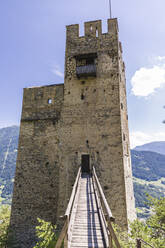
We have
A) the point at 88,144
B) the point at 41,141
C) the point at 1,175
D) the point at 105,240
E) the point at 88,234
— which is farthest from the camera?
the point at 1,175

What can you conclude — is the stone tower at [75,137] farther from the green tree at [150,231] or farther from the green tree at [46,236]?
the green tree at [46,236]

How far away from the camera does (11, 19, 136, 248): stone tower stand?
12.6 meters

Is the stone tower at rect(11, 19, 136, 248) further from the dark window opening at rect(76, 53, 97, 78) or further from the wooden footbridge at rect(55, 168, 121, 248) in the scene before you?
the wooden footbridge at rect(55, 168, 121, 248)

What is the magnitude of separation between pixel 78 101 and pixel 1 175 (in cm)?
21564

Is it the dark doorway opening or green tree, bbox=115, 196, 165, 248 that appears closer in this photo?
green tree, bbox=115, 196, 165, 248

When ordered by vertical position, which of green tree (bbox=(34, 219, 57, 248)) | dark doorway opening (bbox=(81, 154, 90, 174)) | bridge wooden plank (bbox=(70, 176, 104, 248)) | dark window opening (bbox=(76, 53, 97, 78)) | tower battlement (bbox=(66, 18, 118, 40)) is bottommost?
green tree (bbox=(34, 219, 57, 248))

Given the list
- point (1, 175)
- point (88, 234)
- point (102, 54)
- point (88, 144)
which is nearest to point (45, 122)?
point (88, 144)

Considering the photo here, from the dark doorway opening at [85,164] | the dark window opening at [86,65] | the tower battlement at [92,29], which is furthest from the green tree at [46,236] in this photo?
the tower battlement at [92,29]

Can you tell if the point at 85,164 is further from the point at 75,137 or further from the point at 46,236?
the point at 46,236

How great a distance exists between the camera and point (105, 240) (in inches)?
190

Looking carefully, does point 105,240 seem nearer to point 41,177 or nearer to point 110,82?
point 41,177

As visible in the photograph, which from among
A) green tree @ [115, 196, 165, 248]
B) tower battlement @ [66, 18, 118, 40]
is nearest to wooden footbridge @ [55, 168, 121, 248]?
green tree @ [115, 196, 165, 248]

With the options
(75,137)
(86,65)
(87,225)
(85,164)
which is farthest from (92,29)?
(87,225)

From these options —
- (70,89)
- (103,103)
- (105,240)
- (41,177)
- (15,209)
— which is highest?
(70,89)
